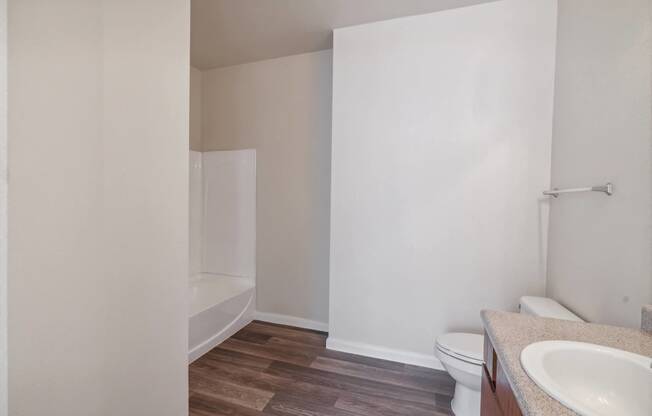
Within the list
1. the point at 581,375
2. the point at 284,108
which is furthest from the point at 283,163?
the point at 581,375

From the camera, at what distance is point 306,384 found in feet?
6.55

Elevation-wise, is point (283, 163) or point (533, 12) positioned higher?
point (533, 12)

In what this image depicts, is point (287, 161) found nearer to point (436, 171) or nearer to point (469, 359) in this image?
point (436, 171)

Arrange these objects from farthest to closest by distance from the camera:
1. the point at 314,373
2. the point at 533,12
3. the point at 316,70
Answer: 1. the point at 316,70
2. the point at 314,373
3. the point at 533,12

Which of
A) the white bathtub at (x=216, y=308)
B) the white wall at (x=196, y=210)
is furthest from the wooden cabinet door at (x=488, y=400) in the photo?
the white wall at (x=196, y=210)

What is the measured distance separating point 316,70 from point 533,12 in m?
1.66

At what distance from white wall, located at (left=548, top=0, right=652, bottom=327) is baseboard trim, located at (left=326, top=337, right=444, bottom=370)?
0.95m

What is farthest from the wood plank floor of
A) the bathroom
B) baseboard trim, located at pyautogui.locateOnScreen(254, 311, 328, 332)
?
baseboard trim, located at pyautogui.locateOnScreen(254, 311, 328, 332)

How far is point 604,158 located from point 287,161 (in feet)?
7.48

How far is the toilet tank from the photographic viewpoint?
1.48m

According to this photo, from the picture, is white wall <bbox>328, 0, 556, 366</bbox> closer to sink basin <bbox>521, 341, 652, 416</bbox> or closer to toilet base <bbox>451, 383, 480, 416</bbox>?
toilet base <bbox>451, 383, 480, 416</bbox>

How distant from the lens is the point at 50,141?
0.85 metres

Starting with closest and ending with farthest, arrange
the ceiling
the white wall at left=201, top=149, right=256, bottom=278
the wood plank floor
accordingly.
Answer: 1. the wood plank floor
2. the ceiling
3. the white wall at left=201, top=149, right=256, bottom=278

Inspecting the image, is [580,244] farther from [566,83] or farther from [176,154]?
[176,154]
